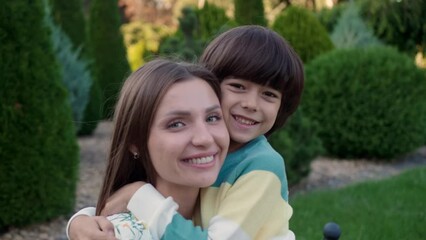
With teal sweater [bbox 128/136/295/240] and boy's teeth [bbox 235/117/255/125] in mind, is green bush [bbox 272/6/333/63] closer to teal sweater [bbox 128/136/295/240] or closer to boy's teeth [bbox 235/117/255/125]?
boy's teeth [bbox 235/117/255/125]

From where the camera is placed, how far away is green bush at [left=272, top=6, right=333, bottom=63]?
11.8 meters

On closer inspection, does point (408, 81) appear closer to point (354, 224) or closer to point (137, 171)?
point (354, 224)

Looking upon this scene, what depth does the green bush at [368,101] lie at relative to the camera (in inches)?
382

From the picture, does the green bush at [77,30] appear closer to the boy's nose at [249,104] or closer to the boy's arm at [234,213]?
the boy's nose at [249,104]

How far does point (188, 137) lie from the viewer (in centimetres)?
181

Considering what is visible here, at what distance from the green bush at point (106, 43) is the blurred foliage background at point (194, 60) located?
0.02m

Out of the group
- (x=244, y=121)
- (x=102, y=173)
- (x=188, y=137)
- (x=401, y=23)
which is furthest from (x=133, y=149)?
(x=401, y=23)

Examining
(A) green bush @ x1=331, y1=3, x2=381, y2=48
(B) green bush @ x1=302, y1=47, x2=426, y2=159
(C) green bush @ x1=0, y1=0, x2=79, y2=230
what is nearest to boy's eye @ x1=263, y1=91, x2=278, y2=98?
(C) green bush @ x1=0, y1=0, x2=79, y2=230

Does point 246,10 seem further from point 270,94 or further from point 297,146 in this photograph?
point 270,94

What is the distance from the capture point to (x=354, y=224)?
18.4ft

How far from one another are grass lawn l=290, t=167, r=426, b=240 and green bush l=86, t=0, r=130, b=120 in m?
6.89

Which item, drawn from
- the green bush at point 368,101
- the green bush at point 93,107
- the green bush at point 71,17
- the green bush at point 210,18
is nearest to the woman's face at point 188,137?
the green bush at point 368,101

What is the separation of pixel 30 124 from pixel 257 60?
352 centimetres

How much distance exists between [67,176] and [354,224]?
2598 millimetres
